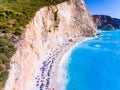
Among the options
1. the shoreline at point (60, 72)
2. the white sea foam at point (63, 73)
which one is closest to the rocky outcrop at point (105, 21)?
the shoreline at point (60, 72)

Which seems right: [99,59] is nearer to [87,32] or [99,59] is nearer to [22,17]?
[22,17]

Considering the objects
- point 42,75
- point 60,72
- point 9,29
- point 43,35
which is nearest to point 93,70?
point 60,72

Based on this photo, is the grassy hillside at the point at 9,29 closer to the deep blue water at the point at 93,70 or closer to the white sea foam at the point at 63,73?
the white sea foam at the point at 63,73

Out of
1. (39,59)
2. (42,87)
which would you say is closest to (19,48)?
(42,87)

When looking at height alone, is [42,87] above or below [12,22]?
below

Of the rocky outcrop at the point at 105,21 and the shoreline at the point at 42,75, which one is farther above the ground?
the rocky outcrop at the point at 105,21

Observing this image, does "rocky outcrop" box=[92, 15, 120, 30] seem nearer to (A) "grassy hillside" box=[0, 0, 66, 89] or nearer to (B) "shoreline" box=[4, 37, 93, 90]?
(A) "grassy hillside" box=[0, 0, 66, 89]

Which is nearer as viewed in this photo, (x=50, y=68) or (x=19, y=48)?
(x=19, y=48)

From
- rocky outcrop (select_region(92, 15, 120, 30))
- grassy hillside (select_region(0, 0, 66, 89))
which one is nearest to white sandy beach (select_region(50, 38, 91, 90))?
grassy hillside (select_region(0, 0, 66, 89))

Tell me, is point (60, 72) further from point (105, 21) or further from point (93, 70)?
point (105, 21)
